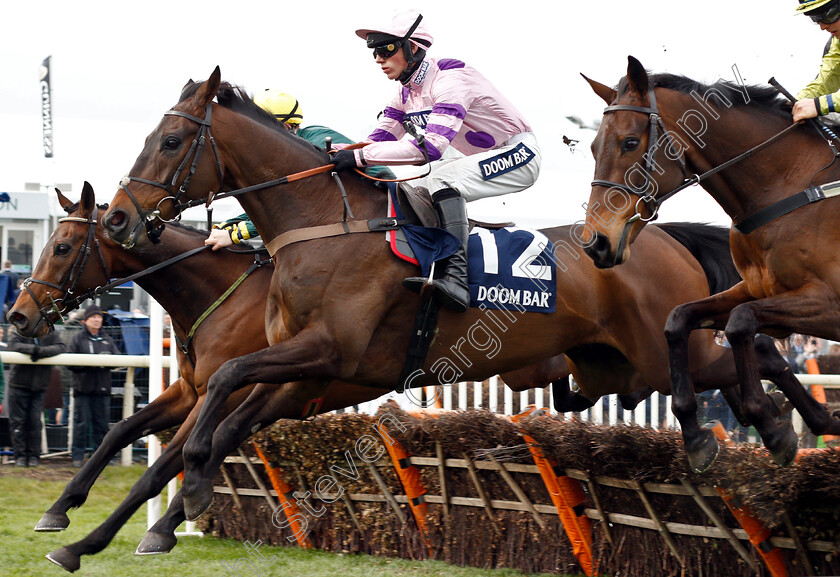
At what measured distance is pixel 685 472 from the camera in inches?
180

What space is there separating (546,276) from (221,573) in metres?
2.51

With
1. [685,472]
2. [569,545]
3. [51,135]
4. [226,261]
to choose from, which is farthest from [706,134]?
[51,135]

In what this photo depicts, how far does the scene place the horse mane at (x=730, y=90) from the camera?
4.33 m

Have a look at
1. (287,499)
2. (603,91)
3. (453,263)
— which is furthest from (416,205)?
(287,499)

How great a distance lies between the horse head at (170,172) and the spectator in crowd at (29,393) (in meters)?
4.94

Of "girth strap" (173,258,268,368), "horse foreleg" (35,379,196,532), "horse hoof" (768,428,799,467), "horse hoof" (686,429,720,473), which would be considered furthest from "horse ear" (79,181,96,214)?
"horse hoof" (768,428,799,467)

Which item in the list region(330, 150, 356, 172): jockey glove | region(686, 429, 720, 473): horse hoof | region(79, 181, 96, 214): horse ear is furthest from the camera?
region(79, 181, 96, 214): horse ear

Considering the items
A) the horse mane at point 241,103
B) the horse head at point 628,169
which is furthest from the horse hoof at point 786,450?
the horse mane at point 241,103

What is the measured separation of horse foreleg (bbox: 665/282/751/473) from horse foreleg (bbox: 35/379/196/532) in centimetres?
275

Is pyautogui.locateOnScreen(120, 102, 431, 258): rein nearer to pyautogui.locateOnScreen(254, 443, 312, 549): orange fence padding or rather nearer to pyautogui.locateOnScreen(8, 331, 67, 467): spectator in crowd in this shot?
pyautogui.locateOnScreen(254, 443, 312, 549): orange fence padding

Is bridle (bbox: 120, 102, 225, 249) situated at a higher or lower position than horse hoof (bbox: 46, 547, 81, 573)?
higher

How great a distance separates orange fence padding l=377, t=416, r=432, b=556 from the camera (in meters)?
5.88

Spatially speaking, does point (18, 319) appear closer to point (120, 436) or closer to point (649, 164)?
point (120, 436)

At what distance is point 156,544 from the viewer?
16.2 ft
